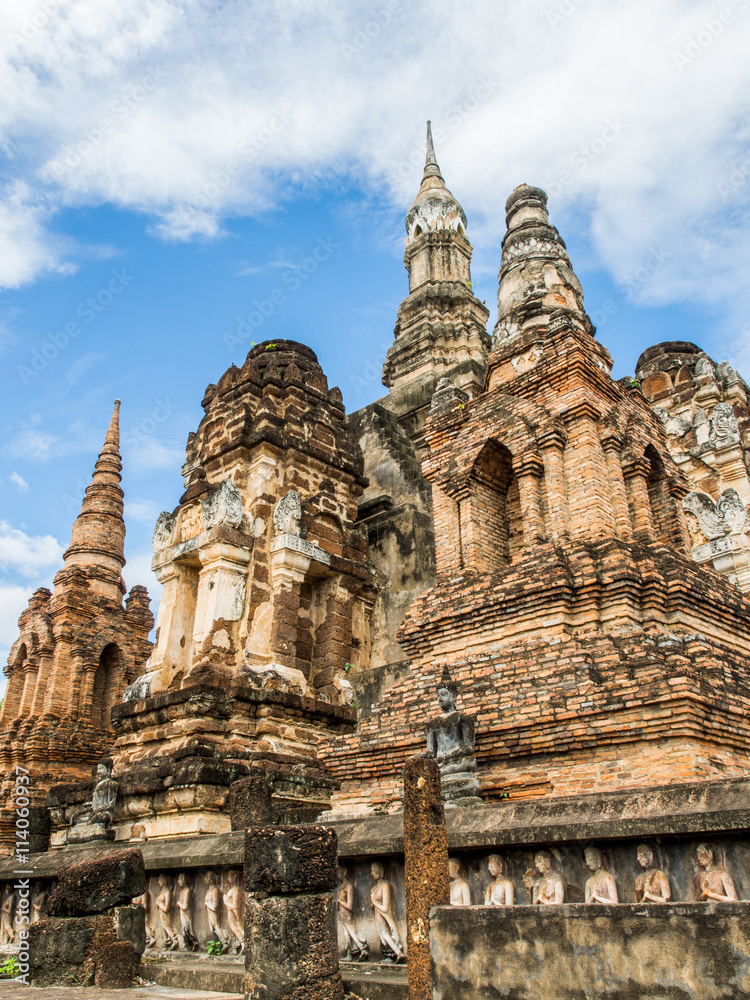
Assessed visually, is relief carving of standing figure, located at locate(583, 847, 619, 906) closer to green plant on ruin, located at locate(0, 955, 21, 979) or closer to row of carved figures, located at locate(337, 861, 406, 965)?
row of carved figures, located at locate(337, 861, 406, 965)

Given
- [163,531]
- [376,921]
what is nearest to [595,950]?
[376,921]

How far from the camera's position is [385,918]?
6359mm

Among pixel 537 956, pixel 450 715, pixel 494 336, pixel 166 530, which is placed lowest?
pixel 537 956

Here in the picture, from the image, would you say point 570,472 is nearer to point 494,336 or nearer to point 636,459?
point 636,459

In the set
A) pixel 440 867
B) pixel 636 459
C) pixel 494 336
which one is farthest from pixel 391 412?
pixel 440 867

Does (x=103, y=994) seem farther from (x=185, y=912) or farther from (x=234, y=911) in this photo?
(x=185, y=912)

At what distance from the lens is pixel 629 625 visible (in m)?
9.25

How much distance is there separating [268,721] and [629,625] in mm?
5290

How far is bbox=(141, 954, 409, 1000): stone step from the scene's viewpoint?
18.3 feet

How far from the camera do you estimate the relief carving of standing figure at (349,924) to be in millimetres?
6457

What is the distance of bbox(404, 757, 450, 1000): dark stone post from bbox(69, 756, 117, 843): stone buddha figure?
7.35 metres

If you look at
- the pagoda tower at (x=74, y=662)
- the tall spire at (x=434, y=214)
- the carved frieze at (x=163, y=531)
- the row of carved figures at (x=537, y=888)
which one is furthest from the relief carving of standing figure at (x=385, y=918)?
the tall spire at (x=434, y=214)

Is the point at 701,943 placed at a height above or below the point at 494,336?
below

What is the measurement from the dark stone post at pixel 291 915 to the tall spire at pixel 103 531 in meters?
19.8
